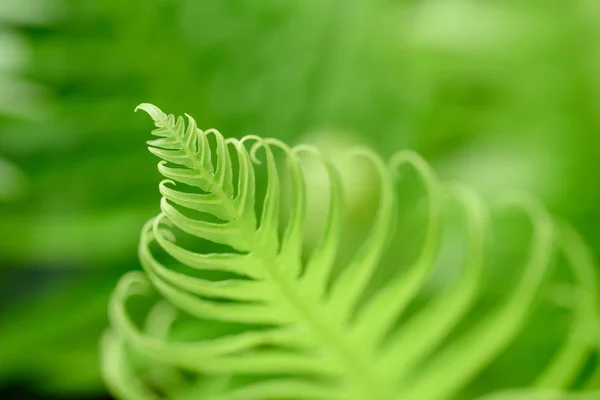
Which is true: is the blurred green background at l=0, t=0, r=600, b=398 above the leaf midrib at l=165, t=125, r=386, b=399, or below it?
above

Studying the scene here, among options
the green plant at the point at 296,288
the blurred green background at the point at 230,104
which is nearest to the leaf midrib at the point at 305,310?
the green plant at the point at 296,288

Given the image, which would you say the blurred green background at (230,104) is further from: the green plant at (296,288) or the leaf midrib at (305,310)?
the leaf midrib at (305,310)

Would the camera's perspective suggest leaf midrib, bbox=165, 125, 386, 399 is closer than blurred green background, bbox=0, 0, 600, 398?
Yes

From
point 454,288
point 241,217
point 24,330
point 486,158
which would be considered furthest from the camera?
point 486,158

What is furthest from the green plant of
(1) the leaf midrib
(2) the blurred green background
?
(2) the blurred green background

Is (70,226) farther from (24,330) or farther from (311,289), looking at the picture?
(311,289)

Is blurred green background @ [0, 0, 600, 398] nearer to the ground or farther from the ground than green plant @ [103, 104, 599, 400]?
farther from the ground

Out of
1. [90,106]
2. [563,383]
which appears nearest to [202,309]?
[563,383]

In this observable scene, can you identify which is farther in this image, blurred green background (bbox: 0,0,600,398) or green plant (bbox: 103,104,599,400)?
blurred green background (bbox: 0,0,600,398)

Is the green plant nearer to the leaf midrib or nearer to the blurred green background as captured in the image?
the leaf midrib
